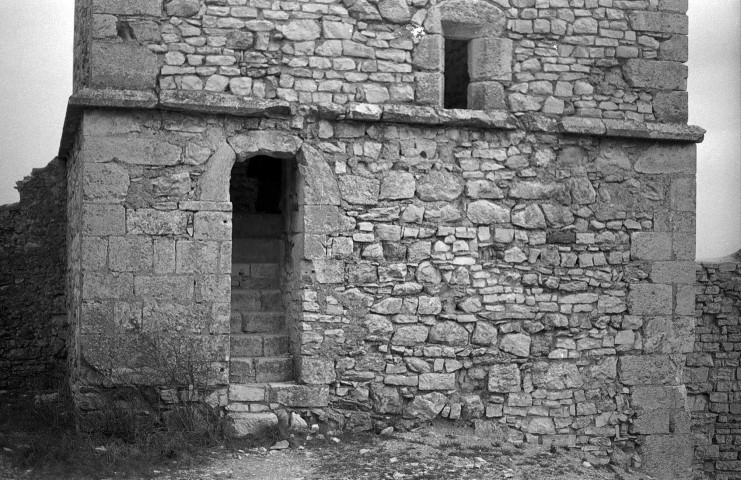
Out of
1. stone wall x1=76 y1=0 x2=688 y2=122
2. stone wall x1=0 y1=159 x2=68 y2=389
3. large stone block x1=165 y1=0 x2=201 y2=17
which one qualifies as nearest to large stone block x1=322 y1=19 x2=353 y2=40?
stone wall x1=76 y1=0 x2=688 y2=122

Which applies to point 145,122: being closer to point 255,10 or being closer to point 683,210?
point 255,10

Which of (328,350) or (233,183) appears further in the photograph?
(233,183)

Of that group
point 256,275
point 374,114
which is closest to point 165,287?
point 256,275

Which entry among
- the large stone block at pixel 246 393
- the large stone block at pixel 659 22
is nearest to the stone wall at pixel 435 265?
the large stone block at pixel 246 393

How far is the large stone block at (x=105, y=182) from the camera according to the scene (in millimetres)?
7543

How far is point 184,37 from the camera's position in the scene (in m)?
7.80

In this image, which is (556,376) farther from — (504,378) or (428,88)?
(428,88)

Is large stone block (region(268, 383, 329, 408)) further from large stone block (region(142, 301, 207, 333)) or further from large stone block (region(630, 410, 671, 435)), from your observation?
large stone block (region(630, 410, 671, 435))

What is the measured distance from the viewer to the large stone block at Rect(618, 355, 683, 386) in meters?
8.61

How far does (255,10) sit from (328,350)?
3.07 meters

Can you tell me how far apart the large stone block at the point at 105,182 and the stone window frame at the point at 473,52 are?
2727mm

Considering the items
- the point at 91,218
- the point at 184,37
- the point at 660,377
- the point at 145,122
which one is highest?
the point at 184,37

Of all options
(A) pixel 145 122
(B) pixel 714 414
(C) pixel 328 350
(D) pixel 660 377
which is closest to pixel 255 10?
(A) pixel 145 122

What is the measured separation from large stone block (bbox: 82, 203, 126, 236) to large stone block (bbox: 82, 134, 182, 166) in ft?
1.30
